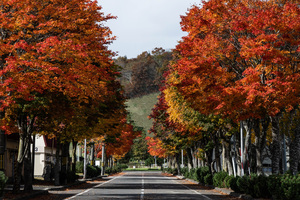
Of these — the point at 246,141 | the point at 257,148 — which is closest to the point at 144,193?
the point at 246,141

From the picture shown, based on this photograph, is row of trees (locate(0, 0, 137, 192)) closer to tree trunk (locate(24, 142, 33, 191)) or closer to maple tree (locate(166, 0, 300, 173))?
tree trunk (locate(24, 142, 33, 191))

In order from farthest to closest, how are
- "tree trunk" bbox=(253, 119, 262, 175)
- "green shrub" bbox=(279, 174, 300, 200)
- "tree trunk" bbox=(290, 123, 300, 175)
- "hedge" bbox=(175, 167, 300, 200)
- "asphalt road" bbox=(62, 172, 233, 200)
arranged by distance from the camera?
"tree trunk" bbox=(290, 123, 300, 175) → "tree trunk" bbox=(253, 119, 262, 175) → "asphalt road" bbox=(62, 172, 233, 200) → "hedge" bbox=(175, 167, 300, 200) → "green shrub" bbox=(279, 174, 300, 200)

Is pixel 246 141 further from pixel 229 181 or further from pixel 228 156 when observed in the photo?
pixel 228 156

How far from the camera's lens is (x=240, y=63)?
77.3 feet

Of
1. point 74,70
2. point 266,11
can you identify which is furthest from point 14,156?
point 266,11

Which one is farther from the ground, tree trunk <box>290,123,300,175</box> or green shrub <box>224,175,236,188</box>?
tree trunk <box>290,123,300,175</box>

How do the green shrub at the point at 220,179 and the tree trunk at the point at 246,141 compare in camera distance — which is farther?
the green shrub at the point at 220,179

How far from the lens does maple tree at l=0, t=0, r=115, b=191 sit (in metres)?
16.9

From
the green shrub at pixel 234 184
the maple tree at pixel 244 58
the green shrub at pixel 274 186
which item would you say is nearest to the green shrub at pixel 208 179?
the green shrub at pixel 234 184

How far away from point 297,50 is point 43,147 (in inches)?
1666

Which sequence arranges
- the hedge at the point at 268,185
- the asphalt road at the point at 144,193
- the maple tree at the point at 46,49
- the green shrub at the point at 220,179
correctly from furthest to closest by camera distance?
the green shrub at the point at 220,179, the asphalt road at the point at 144,193, the hedge at the point at 268,185, the maple tree at the point at 46,49


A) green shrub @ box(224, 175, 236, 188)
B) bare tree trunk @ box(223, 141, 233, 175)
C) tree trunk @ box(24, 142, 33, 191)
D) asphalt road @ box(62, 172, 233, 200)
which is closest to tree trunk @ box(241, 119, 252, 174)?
green shrub @ box(224, 175, 236, 188)

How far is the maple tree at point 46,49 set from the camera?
55.5 feet

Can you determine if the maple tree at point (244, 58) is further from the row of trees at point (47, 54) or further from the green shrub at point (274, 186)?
the row of trees at point (47, 54)
